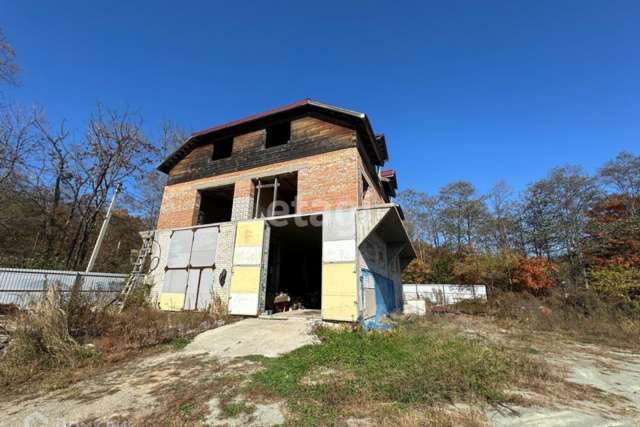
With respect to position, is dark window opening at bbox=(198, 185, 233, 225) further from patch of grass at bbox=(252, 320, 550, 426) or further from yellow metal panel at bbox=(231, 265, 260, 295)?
patch of grass at bbox=(252, 320, 550, 426)

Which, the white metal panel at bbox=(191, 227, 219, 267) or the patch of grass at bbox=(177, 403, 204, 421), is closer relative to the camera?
the patch of grass at bbox=(177, 403, 204, 421)

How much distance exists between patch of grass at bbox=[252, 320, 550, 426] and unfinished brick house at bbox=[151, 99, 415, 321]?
2.66 metres

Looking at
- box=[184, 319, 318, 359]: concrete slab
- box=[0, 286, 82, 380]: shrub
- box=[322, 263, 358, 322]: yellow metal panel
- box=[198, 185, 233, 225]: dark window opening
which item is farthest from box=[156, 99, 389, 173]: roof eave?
box=[0, 286, 82, 380]: shrub

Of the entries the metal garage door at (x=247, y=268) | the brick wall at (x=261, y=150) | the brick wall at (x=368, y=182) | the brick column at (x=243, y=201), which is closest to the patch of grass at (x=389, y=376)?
the metal garage door at (x=247, y=268)

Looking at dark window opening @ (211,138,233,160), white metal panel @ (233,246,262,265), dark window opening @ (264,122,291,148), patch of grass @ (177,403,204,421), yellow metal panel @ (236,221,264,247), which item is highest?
dark window opening @ (264,122,291,148)

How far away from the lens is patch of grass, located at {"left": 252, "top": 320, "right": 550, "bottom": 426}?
4000 mm

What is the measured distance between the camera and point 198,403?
389 centimetres

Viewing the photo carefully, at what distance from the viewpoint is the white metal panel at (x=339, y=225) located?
9945 millimetres

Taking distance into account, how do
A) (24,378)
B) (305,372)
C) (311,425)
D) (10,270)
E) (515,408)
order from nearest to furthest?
(311,425) < (515,408) < (24,378) < (305,372) < (10,270)

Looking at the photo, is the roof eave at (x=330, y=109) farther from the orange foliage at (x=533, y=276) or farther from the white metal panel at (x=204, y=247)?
the orange foliage at (x=533, y=276)

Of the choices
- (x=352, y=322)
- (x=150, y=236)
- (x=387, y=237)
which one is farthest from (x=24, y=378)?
(x=387, y=237)

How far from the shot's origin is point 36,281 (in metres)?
11.0

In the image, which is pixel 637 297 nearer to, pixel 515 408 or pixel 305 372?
pixel 515 408

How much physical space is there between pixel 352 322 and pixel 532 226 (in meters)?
29.8
